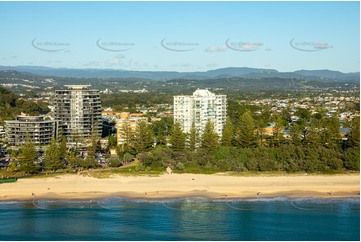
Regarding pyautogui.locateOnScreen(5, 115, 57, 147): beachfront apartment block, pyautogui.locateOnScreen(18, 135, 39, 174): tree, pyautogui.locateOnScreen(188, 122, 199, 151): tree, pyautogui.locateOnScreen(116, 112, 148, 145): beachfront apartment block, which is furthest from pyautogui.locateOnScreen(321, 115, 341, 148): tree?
pyautogui.locateOnScreen(5, 115, 57, 147): beachfront apartment block

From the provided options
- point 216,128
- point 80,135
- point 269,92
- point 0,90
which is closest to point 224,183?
point 216,128

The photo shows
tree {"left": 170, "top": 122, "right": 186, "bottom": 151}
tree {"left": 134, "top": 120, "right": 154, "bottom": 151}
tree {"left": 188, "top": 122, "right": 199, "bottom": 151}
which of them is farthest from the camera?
tree {"left": 134, "top": 120, "right": 154, "bottom": 151}

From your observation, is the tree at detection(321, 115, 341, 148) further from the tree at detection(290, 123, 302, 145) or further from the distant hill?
the distant hill

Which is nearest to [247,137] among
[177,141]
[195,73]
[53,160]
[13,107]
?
[177,141]

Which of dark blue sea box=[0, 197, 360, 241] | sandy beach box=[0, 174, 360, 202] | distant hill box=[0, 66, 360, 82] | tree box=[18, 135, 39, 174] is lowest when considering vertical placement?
dark blue sea box=[0, 197, 360, 241]

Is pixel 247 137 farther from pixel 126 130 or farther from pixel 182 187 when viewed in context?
pixel 182 187

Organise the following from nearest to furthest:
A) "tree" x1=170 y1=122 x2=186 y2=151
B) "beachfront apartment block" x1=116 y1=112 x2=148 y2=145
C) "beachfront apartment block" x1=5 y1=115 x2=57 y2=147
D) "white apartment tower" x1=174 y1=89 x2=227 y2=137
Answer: "tree" x1=170 y1=122 x2=186 y2=151, "beachfront apartment block" x1=116 y1=112 x2=148 y2=145, "beachfront apartment block" x1=5 y1=115 x2=57 y2=147, "white apartment tower" x1=174 y1=89 x2=227 y2=137

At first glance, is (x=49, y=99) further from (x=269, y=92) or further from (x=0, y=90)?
(x=269, y=92)
